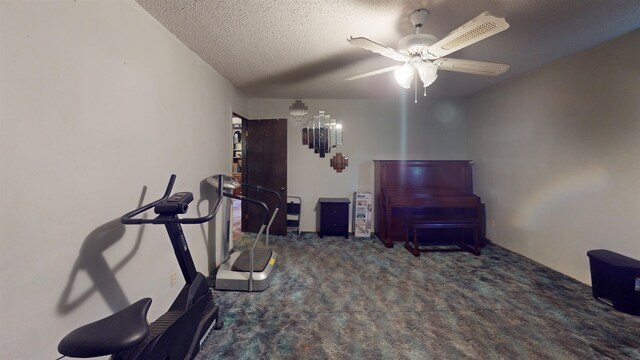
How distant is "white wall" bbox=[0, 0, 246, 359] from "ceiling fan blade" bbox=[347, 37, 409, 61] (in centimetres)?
149

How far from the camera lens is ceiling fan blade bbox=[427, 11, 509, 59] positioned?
1324 millimetres

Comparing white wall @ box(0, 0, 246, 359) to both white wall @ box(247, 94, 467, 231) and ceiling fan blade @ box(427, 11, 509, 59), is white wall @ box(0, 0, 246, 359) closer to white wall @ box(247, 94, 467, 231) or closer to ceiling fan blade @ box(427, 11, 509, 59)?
ceiling fan blade @ box(427, 11, 509, 59)

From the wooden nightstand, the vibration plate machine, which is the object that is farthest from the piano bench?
the vibration plate machine

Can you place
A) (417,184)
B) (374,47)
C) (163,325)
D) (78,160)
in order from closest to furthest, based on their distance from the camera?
(78,160) → (163,325) → (374,47) → (417,184)

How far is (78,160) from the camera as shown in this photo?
4.33 feet

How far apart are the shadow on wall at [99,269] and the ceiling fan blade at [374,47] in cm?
190

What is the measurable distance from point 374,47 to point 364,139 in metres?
2.91

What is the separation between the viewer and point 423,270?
3.03m

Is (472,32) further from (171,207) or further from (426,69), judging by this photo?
(171,207)

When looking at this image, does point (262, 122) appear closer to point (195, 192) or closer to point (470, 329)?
point (195, 192)

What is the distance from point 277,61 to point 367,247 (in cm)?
287

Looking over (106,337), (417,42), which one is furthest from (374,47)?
(106,337)

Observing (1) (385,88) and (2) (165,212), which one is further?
(1) (385,88)

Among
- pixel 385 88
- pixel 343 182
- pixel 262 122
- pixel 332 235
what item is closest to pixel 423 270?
pixel 332 235
